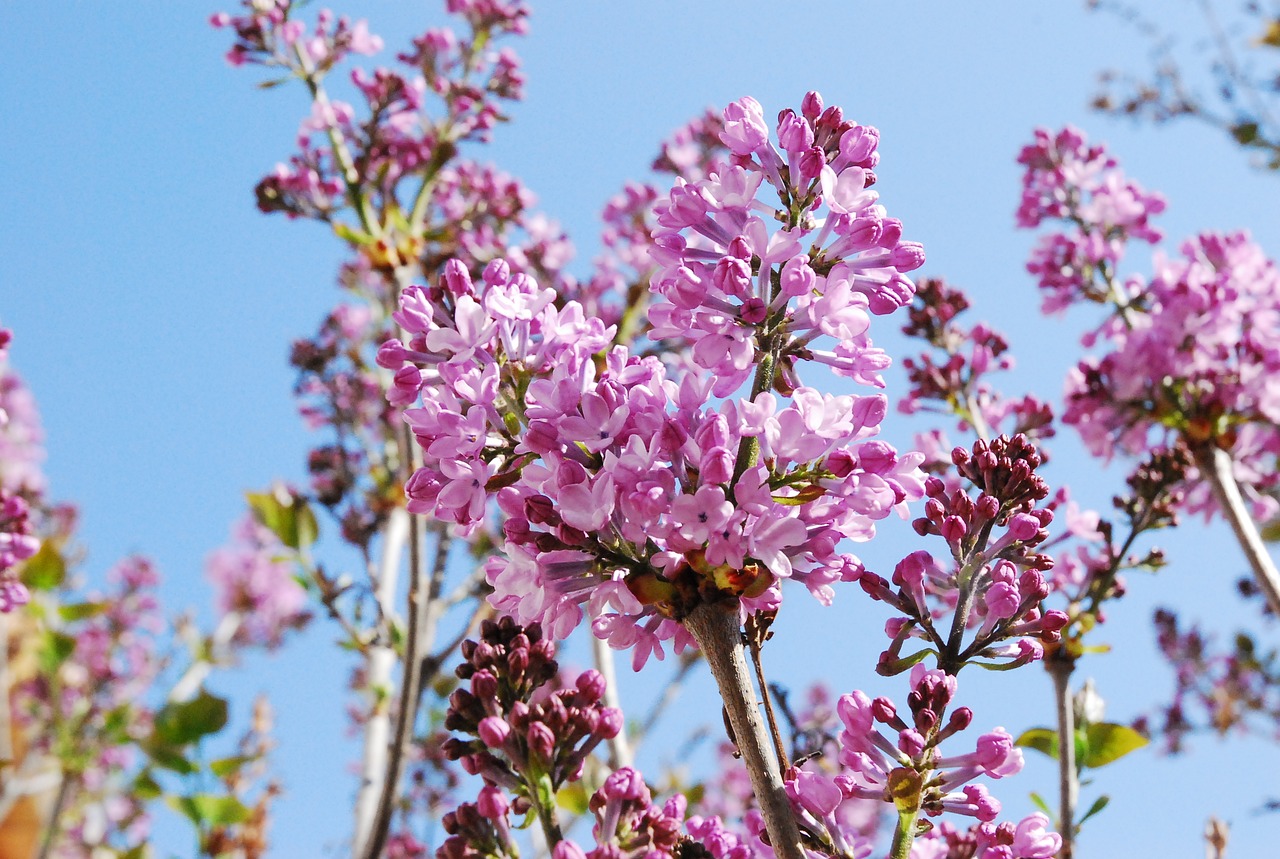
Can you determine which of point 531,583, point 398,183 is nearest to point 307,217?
point 398,183

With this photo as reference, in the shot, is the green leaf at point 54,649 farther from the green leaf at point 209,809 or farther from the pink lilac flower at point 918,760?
the pink lilac flower at point 918,760

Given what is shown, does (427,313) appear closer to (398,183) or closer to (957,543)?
(957,543)

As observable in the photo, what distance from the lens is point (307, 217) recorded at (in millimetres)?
4035

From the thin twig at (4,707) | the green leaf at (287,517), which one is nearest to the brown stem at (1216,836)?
the green leaf at (287,517)

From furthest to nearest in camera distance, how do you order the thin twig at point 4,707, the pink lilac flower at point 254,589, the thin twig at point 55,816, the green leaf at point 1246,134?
the pink lilac flower at point 254,589, the thin twig at point 4,707, the green leaf at point 1246,134, the thin twig at point 55,816

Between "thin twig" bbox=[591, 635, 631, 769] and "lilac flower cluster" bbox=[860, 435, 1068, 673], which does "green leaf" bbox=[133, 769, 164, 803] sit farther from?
"lilac flower cluster" bbox=[860, 435, 1068, 673]

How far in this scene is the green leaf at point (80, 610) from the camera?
14.2 ft

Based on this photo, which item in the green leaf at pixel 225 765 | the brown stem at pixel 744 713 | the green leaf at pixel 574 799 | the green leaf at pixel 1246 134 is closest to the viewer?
the brown stem at pixel 744 713

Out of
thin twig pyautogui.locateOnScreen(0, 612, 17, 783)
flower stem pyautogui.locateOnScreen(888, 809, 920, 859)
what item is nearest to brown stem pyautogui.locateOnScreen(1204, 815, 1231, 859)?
flower stem pyautogui.locateOnScreen(888, 809, 920, 859)

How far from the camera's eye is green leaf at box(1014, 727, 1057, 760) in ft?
7.97

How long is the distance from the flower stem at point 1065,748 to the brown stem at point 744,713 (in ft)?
3.49

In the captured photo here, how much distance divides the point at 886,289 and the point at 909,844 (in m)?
0.79

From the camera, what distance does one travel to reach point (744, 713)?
128 centimetres

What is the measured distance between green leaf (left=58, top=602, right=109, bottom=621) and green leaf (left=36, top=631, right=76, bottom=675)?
0.09 meters
